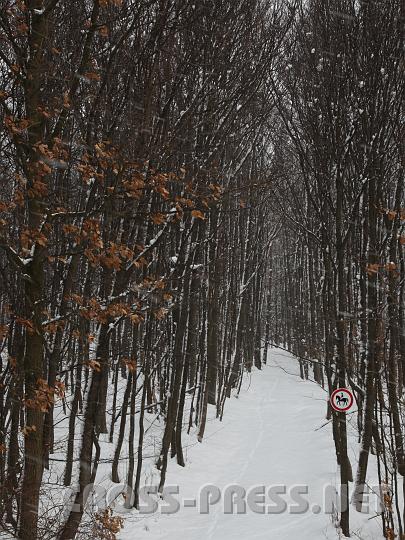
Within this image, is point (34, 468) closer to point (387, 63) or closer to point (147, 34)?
point (147, 34)

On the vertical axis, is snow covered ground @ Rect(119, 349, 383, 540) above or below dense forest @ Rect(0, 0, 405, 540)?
below

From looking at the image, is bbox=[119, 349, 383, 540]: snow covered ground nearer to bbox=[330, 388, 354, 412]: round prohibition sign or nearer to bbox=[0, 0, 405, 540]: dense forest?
bbox=[0, 0, 405, 540]: dense forest

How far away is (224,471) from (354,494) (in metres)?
3.62

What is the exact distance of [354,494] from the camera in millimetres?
8016

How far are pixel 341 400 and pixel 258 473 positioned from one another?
12.7ft

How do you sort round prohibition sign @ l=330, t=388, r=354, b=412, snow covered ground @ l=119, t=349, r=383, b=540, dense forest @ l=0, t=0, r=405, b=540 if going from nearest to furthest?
dense forest @ l=0, t=0, r=405, b=540 → snow covered ground @ l=119, t=349, r=383, b=540 → round prohibition sign @ l=330, t=388, r=354, b=412

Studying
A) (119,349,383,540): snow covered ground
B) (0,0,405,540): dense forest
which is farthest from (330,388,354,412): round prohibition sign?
(119,349,383,540): snow covered ground

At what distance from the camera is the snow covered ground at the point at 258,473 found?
7445 mm

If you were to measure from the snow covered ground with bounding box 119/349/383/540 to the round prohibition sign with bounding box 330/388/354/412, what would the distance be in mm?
768

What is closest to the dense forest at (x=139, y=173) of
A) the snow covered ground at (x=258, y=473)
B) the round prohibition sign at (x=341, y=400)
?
the round prohibition sign at (x=341, y=400)

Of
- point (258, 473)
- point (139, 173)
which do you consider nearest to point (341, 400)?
point (258, 473)

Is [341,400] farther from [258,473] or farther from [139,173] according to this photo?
[139,173]

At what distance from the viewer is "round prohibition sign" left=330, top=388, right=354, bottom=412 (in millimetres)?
7586

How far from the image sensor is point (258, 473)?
10609mm
